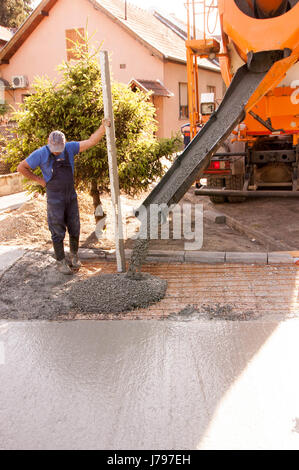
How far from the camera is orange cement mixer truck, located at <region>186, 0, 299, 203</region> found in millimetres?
5449

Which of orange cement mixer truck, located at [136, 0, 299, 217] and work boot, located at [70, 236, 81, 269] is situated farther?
work boot, located at [70, 236, 81, 269]

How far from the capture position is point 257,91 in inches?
215

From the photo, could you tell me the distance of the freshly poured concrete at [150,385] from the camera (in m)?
2.58

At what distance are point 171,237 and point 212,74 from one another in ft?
57.2

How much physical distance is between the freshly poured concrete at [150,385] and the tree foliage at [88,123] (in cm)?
283

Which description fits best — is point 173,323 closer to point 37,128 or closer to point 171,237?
point 171,237

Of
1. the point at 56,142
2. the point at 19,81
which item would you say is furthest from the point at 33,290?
the point at 19,81

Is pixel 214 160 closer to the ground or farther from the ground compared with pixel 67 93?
closer to the ground

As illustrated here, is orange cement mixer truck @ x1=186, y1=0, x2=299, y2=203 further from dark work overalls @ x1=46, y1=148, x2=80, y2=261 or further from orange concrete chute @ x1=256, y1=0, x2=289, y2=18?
dark work overalls @ x1=46, y1=148, x2=80, y2=261

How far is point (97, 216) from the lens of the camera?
710 centimetres

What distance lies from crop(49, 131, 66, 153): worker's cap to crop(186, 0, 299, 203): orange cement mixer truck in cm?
230

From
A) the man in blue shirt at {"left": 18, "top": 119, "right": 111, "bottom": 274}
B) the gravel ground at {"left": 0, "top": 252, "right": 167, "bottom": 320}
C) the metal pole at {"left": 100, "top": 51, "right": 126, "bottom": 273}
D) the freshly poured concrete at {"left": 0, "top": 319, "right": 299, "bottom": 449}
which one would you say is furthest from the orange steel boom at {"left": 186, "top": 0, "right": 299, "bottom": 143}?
the freshly poured concrete at {"left": 0, "top": 319, "right": 299, "bottom": 449}

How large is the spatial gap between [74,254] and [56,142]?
59.2 inches

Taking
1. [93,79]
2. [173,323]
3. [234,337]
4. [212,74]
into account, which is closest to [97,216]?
[93,79]
